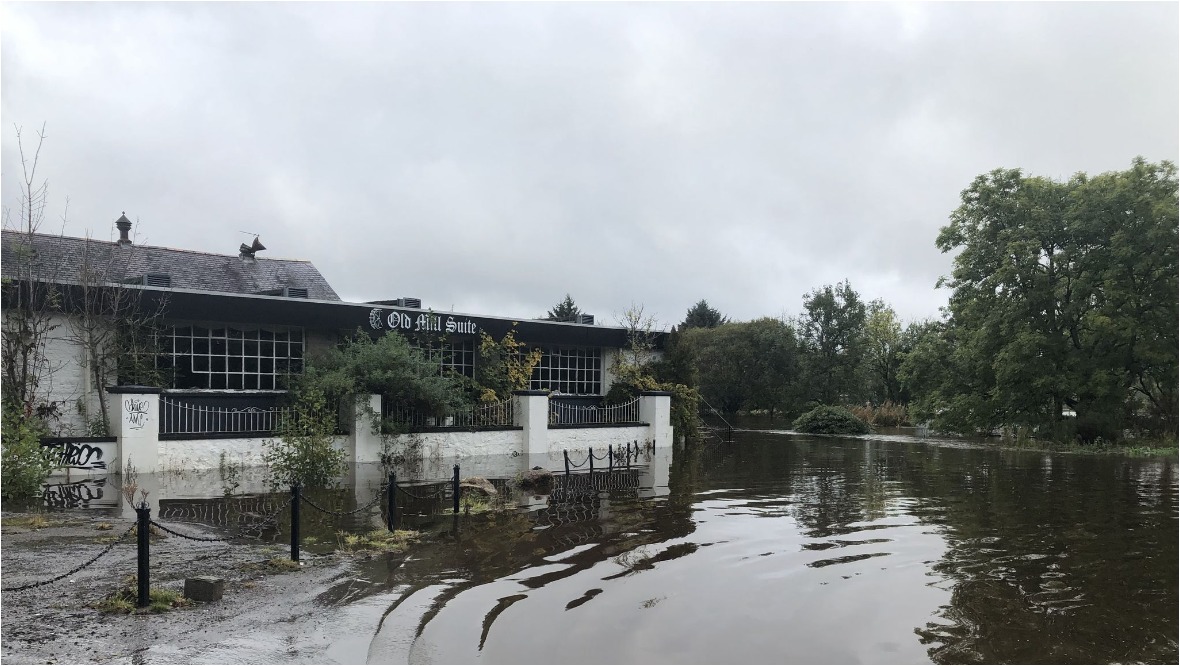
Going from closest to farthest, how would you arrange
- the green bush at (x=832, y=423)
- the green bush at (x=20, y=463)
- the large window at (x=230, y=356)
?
the green bush at (x=20, y=463), the large window at (x=230, y=356), the green bush at (x=832, y=423)

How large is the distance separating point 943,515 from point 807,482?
4955 mm

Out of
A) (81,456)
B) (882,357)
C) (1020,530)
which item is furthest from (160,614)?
(882,357)

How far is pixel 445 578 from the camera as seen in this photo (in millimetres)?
9164

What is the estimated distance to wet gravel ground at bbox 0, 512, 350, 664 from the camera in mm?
6359

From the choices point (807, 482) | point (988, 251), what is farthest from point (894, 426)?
point (807, 482)

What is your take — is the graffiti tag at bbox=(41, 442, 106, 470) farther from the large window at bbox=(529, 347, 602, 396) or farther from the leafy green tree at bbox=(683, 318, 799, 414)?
the leafy green tree at bbox=(683, 318, 799, 414)

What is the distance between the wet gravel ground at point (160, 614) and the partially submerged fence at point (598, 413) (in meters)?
16.9

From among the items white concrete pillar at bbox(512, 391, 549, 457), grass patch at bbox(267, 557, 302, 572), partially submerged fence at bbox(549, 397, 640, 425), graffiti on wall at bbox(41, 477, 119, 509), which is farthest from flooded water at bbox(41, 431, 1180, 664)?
partially submerged fence at bbox(549, 397, 640, 425)

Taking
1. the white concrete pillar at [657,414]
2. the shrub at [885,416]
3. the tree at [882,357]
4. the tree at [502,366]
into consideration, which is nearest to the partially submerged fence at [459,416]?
the tree at [502,366]

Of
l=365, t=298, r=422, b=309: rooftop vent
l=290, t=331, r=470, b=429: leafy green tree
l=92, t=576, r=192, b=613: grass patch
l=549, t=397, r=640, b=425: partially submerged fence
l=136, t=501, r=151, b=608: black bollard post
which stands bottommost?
l=92, t=576, r=192, b=613: grass patch

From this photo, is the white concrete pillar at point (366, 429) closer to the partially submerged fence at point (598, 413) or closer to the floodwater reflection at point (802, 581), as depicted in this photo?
the partially submerged fence at point (598, 413)

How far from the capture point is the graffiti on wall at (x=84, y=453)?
55.7ft

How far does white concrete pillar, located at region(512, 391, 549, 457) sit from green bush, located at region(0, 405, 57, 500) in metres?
12.0

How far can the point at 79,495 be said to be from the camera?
1521 centimetres
